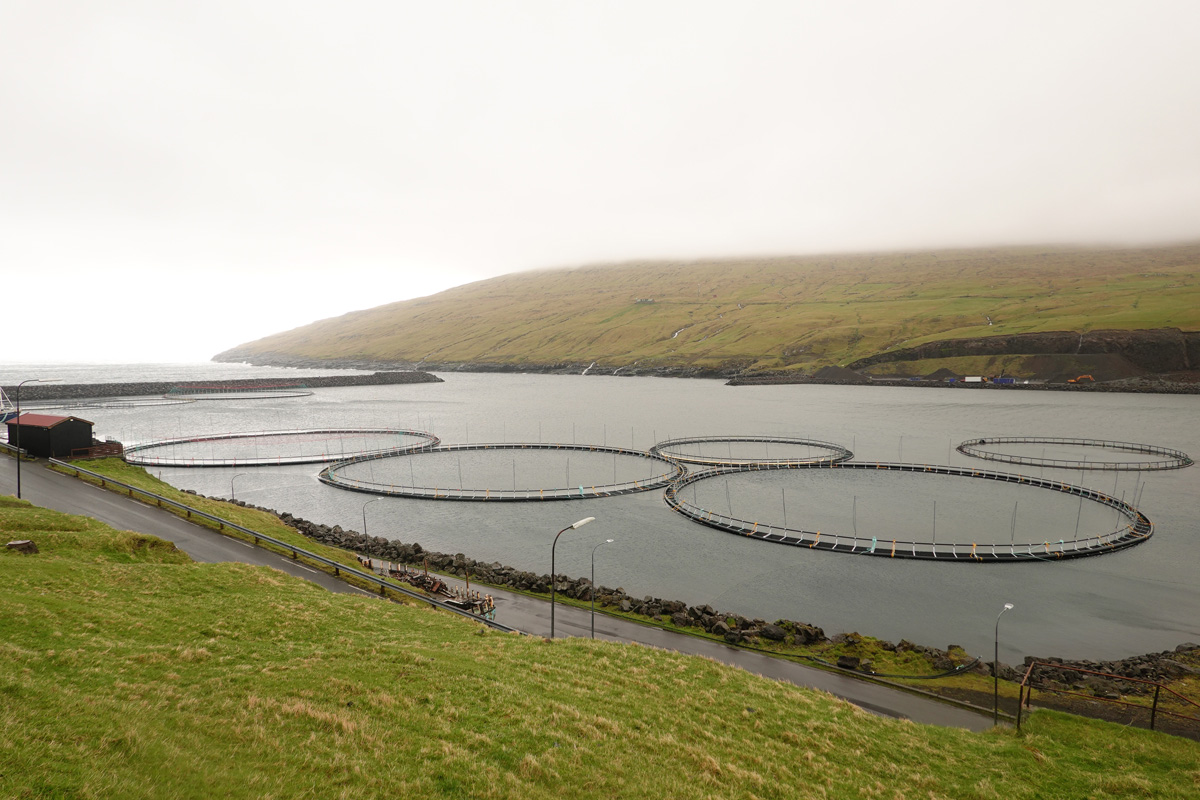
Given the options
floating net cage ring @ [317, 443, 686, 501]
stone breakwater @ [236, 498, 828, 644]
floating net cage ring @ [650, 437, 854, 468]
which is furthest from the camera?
floating net cage ring @ [650, 437, 854, 468]

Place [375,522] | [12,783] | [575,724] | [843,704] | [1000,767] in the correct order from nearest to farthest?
[12,783]
[575,724]
[1000,767]
[843,704]
[375,522]

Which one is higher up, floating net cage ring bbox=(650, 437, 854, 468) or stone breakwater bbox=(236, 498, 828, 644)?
floating net cage ring bbox=(650, 437, 854, 468)

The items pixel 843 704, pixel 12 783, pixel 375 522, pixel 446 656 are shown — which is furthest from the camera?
pixel 375 522

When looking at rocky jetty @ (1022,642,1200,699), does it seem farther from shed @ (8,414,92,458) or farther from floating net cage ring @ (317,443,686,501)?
shed @ (8,414,92,458)

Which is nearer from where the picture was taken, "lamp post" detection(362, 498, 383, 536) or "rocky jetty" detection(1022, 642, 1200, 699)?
"rocky jetty" detection(1022, 642, 1200, 699)

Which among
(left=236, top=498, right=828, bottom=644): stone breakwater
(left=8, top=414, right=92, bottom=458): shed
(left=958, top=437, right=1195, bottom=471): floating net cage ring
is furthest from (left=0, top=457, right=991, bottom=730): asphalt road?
(left=958, top=437, right=1195, bottom=471): floating net cage ring

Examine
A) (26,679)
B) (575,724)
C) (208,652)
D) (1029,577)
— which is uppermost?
(26,679)

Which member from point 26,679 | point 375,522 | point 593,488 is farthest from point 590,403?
point 26,679

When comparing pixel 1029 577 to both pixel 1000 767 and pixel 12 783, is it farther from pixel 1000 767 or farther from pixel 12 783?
pixel 12 783
